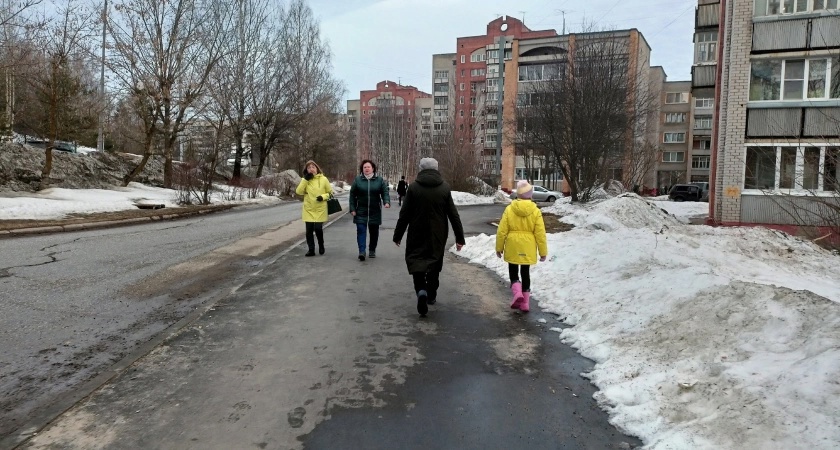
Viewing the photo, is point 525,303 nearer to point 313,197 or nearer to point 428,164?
Answer: point 428,164

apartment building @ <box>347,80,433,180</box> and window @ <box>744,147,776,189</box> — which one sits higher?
apartment building @ <box>347,80,433,180</box>

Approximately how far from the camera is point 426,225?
19.7ft

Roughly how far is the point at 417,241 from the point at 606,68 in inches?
723

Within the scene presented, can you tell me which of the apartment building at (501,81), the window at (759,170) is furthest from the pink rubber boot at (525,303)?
the apartment building at (501,81)

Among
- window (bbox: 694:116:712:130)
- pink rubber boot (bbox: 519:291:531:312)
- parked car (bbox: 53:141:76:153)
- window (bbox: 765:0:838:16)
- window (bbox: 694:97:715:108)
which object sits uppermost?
window (bbox: 694:97:715:108)

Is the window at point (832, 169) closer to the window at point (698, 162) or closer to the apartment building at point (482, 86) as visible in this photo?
the apartment building at point (482, 86)

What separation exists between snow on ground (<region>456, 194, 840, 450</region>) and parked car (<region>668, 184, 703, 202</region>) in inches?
1559

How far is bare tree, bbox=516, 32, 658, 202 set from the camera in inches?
843

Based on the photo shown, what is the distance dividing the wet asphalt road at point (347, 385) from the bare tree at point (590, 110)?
1695cm

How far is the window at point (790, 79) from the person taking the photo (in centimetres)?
1616

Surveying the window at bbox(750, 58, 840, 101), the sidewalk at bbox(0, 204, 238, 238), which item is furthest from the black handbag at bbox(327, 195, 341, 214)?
the window at bbox(750, 58, 840, 101)

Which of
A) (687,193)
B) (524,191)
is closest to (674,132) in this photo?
(687,193)

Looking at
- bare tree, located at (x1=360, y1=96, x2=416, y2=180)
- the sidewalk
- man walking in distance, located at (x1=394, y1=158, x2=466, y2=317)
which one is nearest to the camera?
man walking in distance, located at (x1=394, y1=158, x2=466, y2=317)

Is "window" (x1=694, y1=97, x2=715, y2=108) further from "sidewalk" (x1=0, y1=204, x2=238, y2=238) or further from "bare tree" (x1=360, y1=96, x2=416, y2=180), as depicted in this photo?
"sidewalk" (x1=0, y1=204, x2=238, y2=238)
